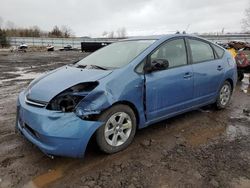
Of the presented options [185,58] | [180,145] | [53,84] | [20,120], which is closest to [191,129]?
[180,145]

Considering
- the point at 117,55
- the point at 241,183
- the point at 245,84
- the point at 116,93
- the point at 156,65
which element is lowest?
the point at 241,183

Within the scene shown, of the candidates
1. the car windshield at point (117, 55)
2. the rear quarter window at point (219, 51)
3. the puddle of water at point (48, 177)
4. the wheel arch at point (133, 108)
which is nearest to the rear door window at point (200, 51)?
the rear quarter window at point (219, 51)

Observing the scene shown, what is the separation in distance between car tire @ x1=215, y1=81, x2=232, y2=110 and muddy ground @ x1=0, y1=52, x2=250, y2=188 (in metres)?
0.83

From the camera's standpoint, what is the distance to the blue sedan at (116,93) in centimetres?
301

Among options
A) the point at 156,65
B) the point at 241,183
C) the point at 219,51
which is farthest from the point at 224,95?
the point at 241,183

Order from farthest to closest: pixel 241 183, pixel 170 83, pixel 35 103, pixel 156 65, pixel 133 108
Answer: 1. pixel 170 83
2. pixel 156 65
3. pixel 133 108
4. pixel 35 103
5. pixel 241 183

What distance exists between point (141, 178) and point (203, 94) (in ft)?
8.00

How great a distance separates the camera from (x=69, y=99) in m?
3.11

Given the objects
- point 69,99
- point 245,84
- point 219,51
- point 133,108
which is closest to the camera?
point 69,99

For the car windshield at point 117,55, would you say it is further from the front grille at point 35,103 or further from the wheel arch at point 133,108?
the front grille at point 35,103

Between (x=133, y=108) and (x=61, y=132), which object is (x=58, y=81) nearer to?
(x=61, y=132)

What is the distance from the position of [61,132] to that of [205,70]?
294cm

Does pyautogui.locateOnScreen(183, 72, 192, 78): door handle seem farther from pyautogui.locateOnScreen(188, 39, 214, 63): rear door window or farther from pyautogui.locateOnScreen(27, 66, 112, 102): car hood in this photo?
pyautogui.locateOnScreen(27, 66, 112, 102): car hood

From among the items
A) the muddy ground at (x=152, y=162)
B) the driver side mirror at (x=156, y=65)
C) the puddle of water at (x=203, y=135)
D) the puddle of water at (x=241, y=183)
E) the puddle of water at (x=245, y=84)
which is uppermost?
the driver side mirror at (x=156, y=65)
